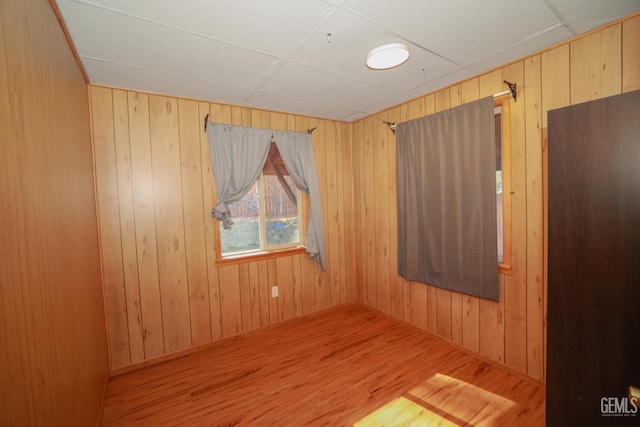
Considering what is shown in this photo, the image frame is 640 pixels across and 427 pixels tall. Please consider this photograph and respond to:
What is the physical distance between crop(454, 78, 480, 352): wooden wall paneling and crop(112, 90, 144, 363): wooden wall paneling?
119 inches

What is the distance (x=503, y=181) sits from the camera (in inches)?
88.9

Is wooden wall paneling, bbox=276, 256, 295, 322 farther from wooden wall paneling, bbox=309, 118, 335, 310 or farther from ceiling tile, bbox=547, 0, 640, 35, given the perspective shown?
ceiling tile, bbox=547, 0, 640, 35

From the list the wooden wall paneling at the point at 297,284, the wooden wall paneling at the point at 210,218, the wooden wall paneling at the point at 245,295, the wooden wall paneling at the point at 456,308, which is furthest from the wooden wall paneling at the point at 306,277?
the wooden wall paneling at the point at 456,308

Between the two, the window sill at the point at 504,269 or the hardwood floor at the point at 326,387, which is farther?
the window sill at the point at 504,269

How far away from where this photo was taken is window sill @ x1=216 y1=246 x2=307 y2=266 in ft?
9.40

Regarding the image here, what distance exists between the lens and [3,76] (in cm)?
85

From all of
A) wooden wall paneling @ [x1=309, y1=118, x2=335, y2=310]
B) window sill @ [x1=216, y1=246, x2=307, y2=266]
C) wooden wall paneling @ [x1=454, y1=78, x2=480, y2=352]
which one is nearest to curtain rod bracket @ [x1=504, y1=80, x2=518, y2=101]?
wooden wall paneling @ [x1=454, y1=78, x2=480, y2=352]

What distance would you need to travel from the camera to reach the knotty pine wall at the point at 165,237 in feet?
7.72

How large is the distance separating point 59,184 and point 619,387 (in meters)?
2.77

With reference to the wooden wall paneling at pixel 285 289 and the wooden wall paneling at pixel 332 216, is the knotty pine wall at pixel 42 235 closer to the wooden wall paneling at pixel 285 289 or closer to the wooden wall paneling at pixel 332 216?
the wooden wall paneling at pixel 285 289

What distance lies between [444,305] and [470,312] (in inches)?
10.1

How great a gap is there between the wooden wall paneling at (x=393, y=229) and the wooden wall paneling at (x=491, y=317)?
2.92 feet

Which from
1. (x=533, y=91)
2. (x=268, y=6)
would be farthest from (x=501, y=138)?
(x=268, y=6)

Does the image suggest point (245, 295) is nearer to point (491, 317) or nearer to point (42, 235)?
point (42, 235)
